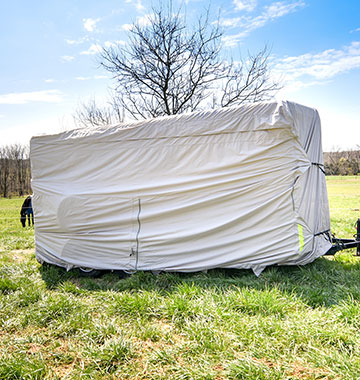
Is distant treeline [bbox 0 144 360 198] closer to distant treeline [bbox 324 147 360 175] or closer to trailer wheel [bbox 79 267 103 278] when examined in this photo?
distant treeline [bbox 324 147 360 175]

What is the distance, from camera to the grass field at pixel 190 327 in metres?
2.36

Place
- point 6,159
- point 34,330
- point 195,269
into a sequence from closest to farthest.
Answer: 1. point 34,330
2. point 195,269
3. point 6,159

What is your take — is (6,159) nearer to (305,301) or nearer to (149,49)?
(149,49)

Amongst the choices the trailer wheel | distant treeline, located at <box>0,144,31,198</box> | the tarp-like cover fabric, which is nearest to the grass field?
the tarp-like cover fabric

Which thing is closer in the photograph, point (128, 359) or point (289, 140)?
point (128, 359)

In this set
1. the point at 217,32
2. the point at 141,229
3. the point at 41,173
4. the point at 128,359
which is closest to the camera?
the point at 128,359

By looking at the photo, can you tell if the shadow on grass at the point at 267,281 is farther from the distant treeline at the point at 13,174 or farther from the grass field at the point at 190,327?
the distant treeline at the point at 13,174

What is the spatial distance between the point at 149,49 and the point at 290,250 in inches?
351

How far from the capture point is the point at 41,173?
557 cm

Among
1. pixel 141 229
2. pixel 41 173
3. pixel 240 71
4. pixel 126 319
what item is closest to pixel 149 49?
pixel 240 71

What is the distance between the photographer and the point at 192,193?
4430mm

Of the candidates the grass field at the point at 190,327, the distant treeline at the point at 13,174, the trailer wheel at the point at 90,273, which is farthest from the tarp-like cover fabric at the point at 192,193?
the distant treeline at the point at 13,174

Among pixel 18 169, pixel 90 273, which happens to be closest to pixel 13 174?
pixel 18 169

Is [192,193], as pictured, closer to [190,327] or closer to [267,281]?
[267,281]
